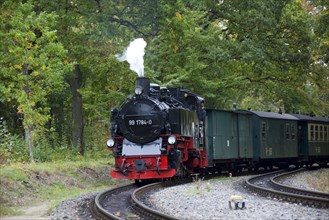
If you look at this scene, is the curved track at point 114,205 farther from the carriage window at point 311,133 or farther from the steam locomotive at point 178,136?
the carriage window at point 311,133

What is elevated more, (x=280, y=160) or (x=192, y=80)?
(x=192, y=80)

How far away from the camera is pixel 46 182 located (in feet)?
59.7

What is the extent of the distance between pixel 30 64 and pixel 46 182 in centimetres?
502

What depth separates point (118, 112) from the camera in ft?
65.0

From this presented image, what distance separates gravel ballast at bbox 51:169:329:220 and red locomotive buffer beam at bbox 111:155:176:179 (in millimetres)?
1231

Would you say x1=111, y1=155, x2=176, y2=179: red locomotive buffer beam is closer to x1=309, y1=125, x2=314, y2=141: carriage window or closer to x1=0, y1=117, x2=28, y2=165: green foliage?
x1=0, y1=117, x2=28, y2=165: green foliage

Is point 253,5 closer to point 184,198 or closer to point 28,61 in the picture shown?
point 28,61

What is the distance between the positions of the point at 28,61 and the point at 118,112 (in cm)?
393

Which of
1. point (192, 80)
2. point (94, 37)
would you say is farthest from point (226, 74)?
point (94, 37)

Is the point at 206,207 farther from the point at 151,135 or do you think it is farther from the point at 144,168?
the point at 151,135

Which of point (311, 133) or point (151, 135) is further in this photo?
point (311, 133)

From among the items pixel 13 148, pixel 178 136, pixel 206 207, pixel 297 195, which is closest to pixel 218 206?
pixel 206 207

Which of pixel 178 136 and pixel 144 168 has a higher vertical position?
pixel 178 136

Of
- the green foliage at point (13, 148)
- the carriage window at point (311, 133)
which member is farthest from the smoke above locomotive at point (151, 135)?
the carriage window at point (311, 133)
